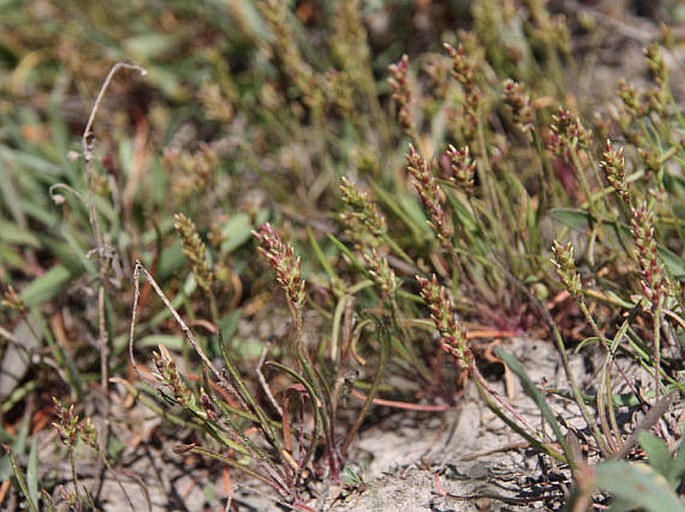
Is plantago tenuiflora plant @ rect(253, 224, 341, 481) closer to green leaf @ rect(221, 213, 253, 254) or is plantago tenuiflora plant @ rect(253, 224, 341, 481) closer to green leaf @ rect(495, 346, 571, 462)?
green leaf @ rect(495, 346, 571, 462)

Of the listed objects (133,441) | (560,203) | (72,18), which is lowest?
(133,441)

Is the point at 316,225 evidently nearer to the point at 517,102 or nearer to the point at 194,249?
the point at 194,249

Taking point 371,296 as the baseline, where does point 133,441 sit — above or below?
below

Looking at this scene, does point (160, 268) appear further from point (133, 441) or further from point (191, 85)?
point (191, 85)

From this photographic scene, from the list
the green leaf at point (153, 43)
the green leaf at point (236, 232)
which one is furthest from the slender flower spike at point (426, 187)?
the green leaf at point (153, 43)

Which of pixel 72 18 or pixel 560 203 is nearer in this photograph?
pixel 560 203

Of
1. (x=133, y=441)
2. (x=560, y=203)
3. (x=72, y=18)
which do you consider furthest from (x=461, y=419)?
(x=72, y=18)

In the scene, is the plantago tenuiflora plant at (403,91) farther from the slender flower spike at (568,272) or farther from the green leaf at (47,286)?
the green leaf at (47,286)

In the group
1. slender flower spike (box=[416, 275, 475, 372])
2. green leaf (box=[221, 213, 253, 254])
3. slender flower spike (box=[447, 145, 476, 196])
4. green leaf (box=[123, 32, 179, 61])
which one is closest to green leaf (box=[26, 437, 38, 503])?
green leaf (box=[221, 213, 253, 254])
